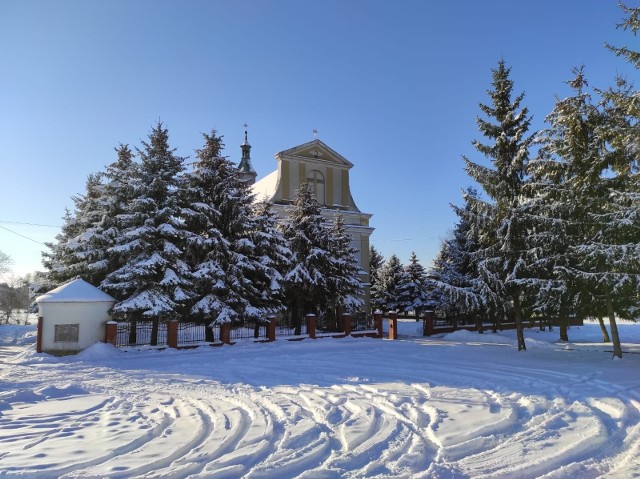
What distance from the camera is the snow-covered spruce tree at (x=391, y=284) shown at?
3856cm

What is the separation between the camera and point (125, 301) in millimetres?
17562

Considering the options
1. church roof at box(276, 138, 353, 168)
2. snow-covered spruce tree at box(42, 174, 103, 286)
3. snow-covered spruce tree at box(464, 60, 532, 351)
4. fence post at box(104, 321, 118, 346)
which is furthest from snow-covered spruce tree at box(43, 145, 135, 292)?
snow-covered spruce tree at box(464, 60, 532, 351)

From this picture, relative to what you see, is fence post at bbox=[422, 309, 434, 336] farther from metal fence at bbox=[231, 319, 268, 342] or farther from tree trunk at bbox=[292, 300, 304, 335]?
metal fence at bbox=[231, 319, 268, 342]

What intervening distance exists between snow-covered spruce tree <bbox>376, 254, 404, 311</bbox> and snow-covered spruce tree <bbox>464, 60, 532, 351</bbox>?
20.9m

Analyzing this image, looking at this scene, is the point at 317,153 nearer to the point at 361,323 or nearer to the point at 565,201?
the point at 361,323

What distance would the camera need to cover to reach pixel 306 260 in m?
Answer: 23.4

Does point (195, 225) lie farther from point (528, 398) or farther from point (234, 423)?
A: point (528, 398)

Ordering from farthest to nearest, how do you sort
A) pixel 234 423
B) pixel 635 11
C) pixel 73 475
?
pixel 635 11 → pixel 234 423 → pixel 73 475

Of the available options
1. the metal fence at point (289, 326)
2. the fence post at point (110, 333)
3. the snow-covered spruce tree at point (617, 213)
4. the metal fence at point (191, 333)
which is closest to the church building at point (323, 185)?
the metal fence at point (289, 326)

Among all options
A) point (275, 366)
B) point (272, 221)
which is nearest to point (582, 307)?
point (275, 366)

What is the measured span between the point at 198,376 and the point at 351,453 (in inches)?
287

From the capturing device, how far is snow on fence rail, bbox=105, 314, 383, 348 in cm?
1770

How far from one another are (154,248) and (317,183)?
16.6 metres

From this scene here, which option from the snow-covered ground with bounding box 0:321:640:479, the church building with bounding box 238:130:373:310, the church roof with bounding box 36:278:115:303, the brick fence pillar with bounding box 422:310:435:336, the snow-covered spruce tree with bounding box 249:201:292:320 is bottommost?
the snow-covered ground with bounding box 0:321:640:479
